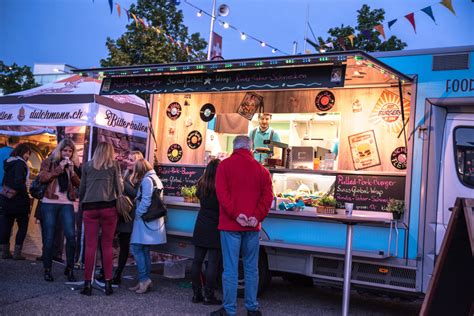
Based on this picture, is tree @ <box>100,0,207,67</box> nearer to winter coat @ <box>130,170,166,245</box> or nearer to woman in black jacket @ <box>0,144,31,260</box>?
woman in black jacket @ <box>0,144,31,260</box>

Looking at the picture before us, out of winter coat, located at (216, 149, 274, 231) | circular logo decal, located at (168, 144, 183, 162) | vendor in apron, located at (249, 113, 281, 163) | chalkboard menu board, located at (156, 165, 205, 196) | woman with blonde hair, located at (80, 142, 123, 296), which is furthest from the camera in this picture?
circular logo decal, located at (168, 144, 183, 162)

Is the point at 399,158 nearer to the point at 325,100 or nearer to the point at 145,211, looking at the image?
the point at 325,100

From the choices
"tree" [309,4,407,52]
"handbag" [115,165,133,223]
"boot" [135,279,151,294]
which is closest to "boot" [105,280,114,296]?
"boot" [135,279,151,294]

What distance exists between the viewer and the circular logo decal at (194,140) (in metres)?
8.55

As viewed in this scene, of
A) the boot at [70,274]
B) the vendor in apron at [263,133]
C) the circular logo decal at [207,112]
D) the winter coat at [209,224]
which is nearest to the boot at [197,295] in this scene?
the winter coat at [209,224]

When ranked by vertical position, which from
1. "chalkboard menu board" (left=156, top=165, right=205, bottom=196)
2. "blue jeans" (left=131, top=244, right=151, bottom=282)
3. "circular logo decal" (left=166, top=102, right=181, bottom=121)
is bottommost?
"blue jeans" (left=131, top=244, right=151, bottom=282)

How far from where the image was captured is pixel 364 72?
682 centimetres

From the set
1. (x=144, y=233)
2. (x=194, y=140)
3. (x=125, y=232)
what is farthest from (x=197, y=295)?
(x=194, y=140)

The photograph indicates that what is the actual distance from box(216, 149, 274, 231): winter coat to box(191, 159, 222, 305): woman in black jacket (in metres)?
0.65

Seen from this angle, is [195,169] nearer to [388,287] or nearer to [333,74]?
[333,74]

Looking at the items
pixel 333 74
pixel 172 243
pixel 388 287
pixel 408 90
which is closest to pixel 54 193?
pixel 172 243

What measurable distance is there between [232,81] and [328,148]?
216 cm

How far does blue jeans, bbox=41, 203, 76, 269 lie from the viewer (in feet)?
22.4

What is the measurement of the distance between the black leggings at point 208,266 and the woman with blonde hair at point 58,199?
1.79 meters
